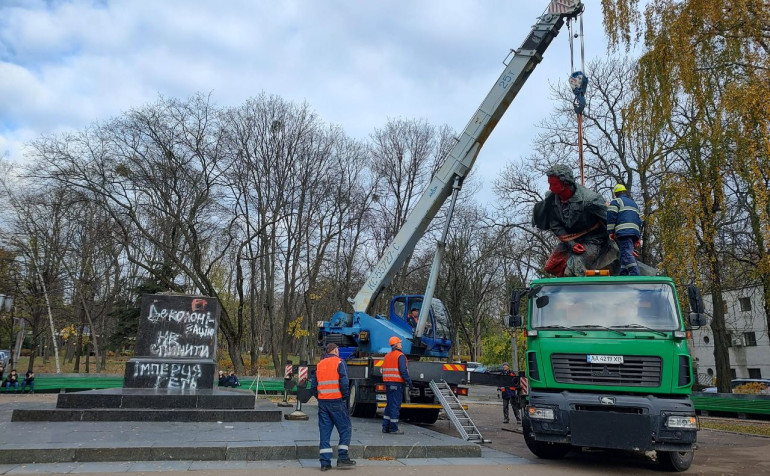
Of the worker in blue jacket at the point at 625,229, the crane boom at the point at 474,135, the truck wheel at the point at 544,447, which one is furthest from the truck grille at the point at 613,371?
the crane boom at the point at 474,135

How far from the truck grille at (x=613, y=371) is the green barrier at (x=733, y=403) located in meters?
13.7

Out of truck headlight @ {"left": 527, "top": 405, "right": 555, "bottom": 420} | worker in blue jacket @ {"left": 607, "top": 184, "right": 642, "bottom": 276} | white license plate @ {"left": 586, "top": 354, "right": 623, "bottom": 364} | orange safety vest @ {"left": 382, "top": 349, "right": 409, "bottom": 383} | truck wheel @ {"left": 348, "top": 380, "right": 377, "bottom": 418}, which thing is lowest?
truck wheel @ {"left": 348, "top": 380, "right": 377, "bottom": 418}

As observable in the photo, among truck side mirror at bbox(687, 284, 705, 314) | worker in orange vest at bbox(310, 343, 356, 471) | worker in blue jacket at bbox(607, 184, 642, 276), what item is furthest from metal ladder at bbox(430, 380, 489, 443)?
truck side mirror at bbox(687, 284, 705, 314)

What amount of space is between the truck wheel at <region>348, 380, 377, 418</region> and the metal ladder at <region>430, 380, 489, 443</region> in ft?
7.92

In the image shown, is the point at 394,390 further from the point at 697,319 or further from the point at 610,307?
the point at 697,319

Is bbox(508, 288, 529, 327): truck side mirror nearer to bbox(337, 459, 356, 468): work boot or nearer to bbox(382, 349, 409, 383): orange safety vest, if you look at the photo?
bbox(382, 349, 409, 383): orange safety vest

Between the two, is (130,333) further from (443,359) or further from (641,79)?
(641,79)

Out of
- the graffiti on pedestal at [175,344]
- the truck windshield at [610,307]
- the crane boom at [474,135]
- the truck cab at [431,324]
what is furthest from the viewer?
the truck cab at [431,324]

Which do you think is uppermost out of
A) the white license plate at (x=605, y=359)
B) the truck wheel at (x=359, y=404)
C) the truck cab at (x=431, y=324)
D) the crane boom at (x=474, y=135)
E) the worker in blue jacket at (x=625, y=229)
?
the crane boom at (x=474, y=135)

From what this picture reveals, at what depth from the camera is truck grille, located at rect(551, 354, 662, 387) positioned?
25.2 feet

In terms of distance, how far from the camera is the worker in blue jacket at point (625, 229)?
8836 millimetres

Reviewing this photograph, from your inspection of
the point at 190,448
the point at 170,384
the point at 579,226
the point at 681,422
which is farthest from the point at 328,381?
the point at 170,384

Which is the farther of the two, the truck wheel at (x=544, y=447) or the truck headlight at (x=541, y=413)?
the truck wheel at (x=544, y=447)

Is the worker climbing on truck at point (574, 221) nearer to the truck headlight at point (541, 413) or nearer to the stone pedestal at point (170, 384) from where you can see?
the truck headlight at point (541, 413)
